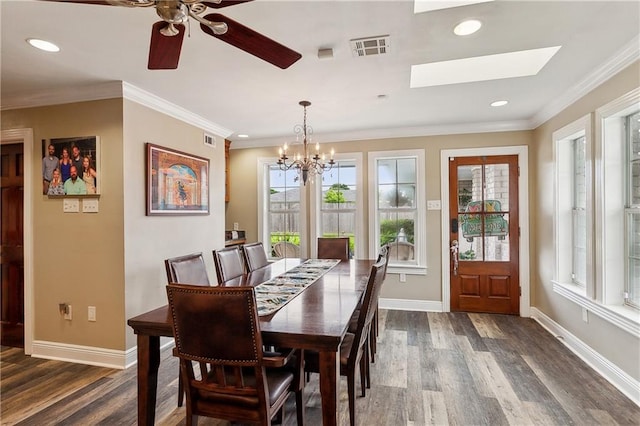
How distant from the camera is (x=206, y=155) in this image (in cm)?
403

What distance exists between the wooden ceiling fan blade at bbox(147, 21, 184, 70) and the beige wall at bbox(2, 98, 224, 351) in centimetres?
148

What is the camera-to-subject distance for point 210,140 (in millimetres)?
4125

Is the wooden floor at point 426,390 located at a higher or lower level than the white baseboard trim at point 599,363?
lower

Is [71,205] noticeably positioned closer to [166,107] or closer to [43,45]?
[166,107]

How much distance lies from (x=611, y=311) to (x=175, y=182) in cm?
392

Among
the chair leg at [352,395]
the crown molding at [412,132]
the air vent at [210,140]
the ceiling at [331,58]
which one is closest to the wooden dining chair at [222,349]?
the chair leg at [352,395]

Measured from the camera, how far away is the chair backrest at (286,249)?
506cm

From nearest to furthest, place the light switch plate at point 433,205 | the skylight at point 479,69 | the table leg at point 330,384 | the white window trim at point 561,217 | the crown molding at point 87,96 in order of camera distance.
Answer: the table leg at point 330,384 < the skylight at point 479,69 < the crown molding at point 87,96 < the white window trim at point 561,217 < the light switch plate at point 433,205

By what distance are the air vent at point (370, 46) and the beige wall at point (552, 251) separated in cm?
170

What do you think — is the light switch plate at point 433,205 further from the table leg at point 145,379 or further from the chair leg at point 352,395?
the table leg at point 145,379

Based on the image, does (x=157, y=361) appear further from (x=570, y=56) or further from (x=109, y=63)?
(x=570, y=56)

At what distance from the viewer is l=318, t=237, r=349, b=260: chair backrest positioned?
160 inches

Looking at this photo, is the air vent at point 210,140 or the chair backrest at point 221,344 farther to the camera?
the air vent at point 210,140

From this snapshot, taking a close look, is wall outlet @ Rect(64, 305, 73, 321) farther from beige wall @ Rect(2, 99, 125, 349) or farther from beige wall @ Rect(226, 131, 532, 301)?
beige wall @ Rect(226, 131, 532, 301)
